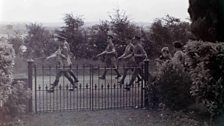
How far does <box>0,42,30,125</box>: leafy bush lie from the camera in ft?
22.9

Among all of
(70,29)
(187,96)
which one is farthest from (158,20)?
(187,96)

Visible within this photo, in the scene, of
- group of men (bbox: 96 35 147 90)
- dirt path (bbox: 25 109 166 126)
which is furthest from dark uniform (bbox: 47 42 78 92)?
dirt path (bbox: 25 109 166 126)

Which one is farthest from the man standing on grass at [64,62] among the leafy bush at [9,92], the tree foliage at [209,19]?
the tree foliage at [209,19]

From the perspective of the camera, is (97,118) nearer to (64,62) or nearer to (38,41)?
(64,62)

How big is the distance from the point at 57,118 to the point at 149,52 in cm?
1033

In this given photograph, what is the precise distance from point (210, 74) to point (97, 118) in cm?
236

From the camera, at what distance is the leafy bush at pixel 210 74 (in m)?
6.84

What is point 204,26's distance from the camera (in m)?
9.03

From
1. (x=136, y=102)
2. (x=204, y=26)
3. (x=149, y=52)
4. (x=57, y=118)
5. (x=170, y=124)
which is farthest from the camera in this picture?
(x=149, y=52)

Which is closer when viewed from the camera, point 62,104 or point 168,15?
point 62,104

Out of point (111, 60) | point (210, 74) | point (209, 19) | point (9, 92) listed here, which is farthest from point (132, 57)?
point (9, 92)

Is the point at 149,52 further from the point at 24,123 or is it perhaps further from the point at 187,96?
the point at 24,123

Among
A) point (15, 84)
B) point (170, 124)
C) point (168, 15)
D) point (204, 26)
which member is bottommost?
point (170, 124)

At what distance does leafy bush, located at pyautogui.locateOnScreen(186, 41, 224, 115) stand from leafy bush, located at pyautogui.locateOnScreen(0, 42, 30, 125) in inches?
125
